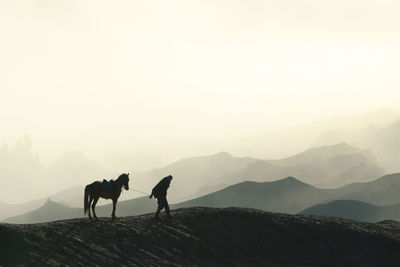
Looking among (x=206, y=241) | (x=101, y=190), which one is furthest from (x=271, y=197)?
(x=101, y=190)

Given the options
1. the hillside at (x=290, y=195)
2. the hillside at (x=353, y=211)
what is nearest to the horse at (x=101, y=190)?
the hillside at (x=353, y=211)

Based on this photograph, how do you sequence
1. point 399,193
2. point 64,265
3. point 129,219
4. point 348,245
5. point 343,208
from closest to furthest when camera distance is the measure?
point 64,265, point 129,219, point 348,245, point 343,208, point 399,193

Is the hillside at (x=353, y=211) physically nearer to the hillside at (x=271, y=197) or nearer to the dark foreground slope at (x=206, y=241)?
the hillside at (x=271, y=197)

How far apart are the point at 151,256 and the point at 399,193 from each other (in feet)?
524

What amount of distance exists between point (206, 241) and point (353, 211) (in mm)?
120414

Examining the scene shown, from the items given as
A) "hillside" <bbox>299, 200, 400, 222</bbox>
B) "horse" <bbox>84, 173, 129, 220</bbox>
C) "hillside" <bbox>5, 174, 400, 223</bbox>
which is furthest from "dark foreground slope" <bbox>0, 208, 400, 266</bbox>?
"hillside" <bbox>5, 174, 400, 223</bbox>

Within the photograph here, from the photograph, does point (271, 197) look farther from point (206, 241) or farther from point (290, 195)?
point (206, 241)

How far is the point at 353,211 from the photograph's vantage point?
488ft

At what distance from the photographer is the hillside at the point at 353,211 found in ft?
482

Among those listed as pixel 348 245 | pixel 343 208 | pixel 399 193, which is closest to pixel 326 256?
pixel 348 245

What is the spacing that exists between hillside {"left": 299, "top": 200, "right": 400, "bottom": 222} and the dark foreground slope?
340ft

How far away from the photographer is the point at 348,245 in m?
39.6

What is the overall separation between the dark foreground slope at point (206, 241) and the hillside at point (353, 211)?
340ft

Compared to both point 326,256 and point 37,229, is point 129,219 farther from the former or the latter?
point 326,256
